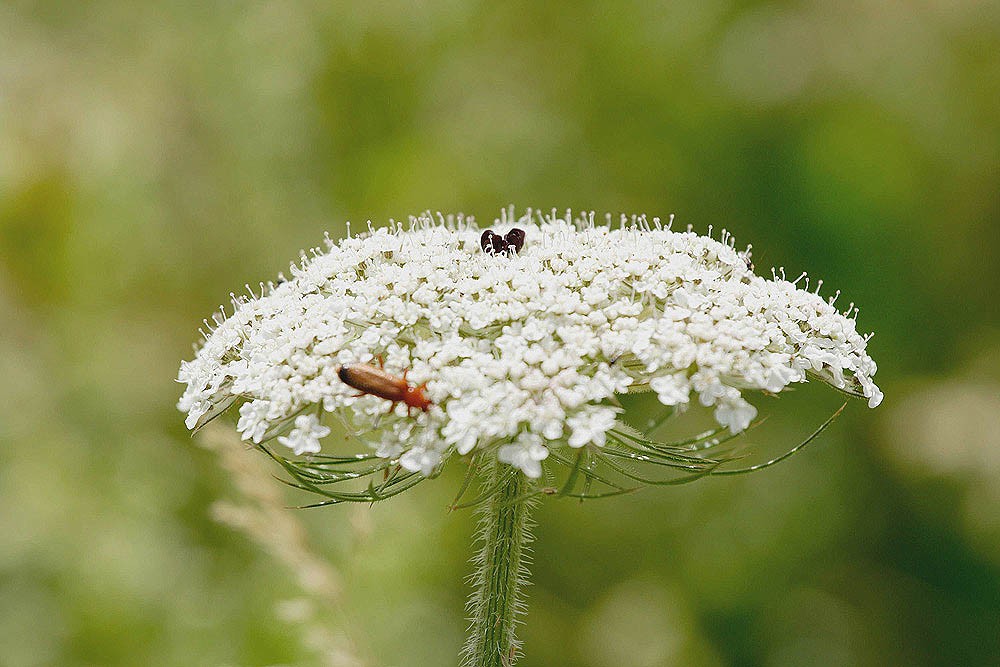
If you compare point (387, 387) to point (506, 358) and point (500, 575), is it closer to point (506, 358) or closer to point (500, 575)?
point (506, 358)

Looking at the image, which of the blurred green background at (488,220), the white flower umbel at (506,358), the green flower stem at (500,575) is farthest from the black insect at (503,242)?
the blurred green background at (488,220)

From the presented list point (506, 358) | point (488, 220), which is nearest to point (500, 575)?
point (506, 358)

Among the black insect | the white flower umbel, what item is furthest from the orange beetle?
the black insect

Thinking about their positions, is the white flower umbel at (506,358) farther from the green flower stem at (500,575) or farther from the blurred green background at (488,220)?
the blurred green background at (488,220)

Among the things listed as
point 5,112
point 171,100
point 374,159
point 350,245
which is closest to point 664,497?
point 374,159

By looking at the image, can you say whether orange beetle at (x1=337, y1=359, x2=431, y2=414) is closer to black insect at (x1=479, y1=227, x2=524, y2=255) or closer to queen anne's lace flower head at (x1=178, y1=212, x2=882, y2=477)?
queen anne's lace flower head at (x1=178, y1=212, x2=882, y2=477)

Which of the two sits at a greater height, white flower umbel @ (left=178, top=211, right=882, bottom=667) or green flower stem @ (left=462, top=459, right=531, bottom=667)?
white flower umbel @ (left=178, top=211, right=882, bottom=667)

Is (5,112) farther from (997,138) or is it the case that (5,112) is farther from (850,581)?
(997,138)
